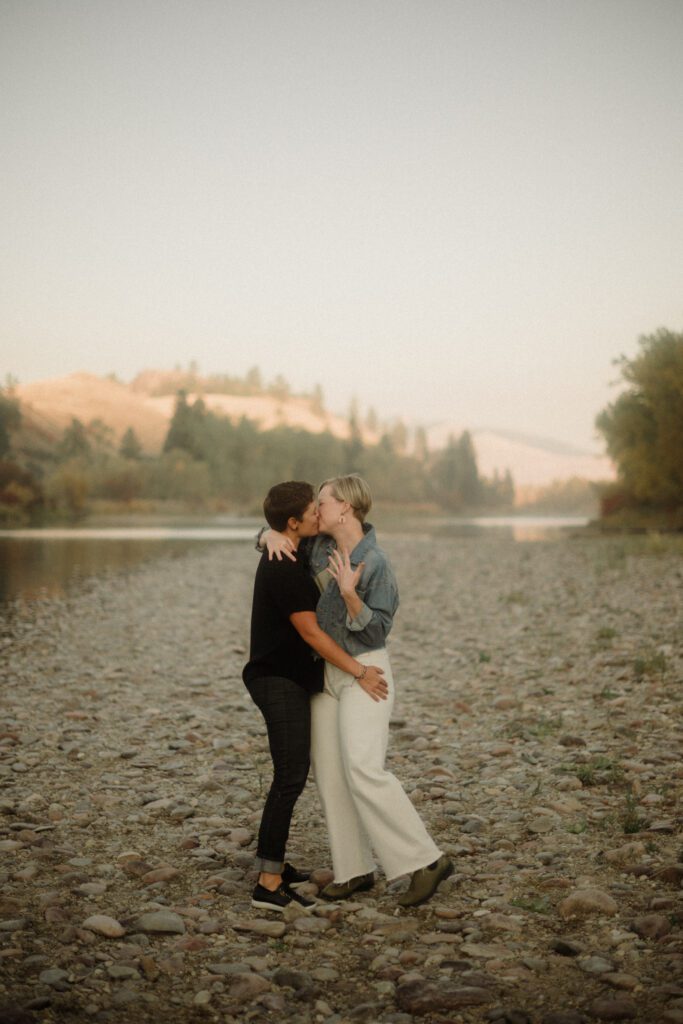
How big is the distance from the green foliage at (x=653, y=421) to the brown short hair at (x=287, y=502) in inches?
1769

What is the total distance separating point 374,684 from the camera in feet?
17.9

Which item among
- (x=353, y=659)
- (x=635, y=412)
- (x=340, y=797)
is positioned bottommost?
(x=340, y=797)

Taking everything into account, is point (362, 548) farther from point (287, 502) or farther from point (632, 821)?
point (632, 821)

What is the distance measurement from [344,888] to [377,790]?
2.62 feet

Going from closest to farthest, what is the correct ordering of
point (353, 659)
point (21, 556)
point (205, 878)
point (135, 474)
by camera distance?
point (353, 659), point (205, 878), point (21, 556), point (135, 474)

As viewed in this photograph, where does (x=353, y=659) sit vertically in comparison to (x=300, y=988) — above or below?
above

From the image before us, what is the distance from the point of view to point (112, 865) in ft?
20.4

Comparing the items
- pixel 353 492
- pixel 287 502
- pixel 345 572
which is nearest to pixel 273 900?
pixel 345 572

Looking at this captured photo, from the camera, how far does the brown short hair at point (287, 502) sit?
18.2 ft

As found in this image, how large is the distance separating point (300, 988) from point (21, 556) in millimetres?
41916

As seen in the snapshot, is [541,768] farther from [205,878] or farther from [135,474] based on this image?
[135,474]

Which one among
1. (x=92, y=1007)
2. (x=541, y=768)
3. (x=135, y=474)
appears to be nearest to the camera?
(x=92, y=1007)

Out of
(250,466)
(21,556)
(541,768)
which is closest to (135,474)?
(250,466)

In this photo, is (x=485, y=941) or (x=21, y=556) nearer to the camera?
(x=485, y=941)
